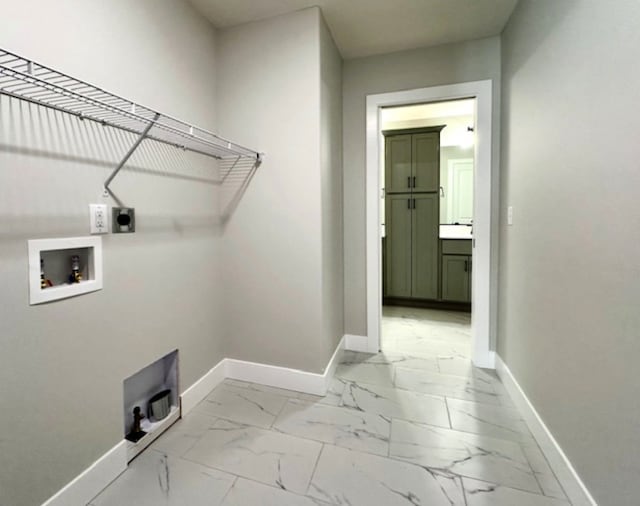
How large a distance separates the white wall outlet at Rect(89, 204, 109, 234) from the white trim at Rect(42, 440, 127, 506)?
955 millimetres

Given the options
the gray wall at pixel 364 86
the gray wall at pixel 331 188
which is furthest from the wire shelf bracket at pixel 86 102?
the gray wall at pixel 364 86

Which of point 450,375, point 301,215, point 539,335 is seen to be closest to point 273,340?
point 301,215

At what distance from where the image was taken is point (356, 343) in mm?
2637

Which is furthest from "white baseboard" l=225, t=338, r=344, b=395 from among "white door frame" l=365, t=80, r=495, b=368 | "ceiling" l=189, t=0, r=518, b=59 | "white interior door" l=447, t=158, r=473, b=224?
"white interior door" l=447, t=158, r=473, b=224

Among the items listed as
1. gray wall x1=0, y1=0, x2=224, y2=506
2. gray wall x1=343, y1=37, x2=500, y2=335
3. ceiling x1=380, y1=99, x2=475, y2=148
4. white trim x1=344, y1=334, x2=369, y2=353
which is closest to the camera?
gray wall x1=0, y1=0, x2=224, y2=506

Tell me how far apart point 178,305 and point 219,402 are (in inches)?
26.7

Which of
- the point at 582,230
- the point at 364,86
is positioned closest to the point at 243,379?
the point at 582,230

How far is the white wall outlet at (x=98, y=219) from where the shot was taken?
4.07 feet

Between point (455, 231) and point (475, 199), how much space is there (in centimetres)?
193

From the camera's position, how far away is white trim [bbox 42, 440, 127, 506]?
1.13m

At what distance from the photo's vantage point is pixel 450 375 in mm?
2211

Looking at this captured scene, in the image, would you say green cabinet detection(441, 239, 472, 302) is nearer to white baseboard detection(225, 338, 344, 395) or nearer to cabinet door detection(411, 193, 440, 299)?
cabinet door detection(411, 193, 440, 299)

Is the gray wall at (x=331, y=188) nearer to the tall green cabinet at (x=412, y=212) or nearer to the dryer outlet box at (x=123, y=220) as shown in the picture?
the dryer outlet box at (x=123, y=220)

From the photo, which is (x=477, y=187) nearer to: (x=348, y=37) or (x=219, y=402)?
(x=348, y=37)
